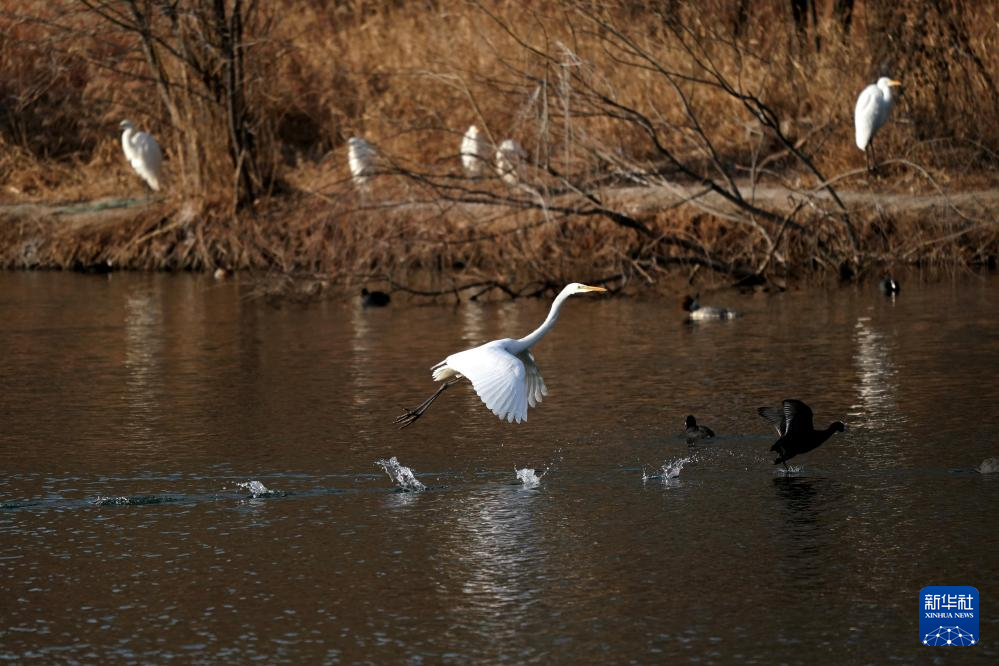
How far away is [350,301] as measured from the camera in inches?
635

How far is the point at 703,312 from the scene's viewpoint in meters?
13.8

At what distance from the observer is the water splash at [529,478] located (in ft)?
25.2

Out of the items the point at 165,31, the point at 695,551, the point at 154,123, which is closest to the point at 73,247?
the point at 165,31

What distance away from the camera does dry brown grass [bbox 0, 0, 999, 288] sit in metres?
16.0

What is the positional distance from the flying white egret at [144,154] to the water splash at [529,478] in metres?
13.8

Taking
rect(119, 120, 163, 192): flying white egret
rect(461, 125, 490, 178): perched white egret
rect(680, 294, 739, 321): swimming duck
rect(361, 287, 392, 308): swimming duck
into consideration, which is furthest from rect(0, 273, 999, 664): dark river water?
rect(119, 120, 163, 192): flying white egret

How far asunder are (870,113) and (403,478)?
1061 cm

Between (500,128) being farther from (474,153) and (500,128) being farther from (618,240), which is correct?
(618,240)

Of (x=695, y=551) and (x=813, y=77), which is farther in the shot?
(x=813, y=77)

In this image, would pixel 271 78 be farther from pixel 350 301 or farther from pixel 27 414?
pixel 27 414

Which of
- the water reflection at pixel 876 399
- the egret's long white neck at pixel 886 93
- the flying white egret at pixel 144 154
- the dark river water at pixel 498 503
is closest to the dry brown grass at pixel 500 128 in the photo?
the flying white egret at pixel 144 154

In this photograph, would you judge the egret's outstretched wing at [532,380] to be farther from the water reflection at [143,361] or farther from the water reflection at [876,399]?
the water reflection at [143,361]

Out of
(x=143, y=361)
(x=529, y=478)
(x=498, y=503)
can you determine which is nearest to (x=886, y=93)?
(x=143, y=361)

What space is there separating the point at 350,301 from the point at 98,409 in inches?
246
